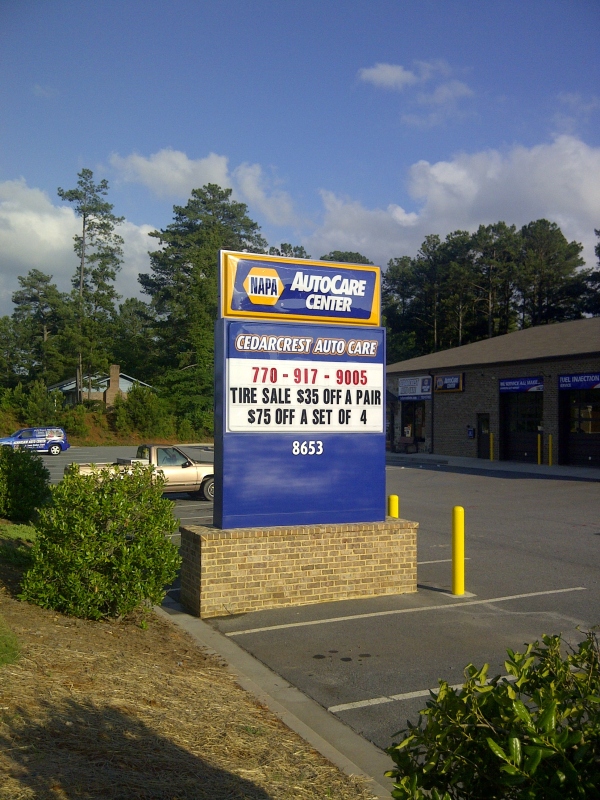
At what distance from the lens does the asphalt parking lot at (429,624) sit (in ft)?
18.6

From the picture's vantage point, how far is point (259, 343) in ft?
27.2

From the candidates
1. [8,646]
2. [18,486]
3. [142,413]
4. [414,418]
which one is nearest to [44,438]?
[142,413]

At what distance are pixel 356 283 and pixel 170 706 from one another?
5770mm

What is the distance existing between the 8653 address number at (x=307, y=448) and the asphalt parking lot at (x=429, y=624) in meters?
1.82

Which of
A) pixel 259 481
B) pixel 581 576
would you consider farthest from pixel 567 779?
pixel 581 576

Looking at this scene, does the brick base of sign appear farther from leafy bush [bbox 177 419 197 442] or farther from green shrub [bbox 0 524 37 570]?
leafy bush [bbox 177 419 197 442]

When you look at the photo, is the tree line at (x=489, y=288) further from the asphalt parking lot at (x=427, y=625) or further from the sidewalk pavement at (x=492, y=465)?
the asphalt parking lot at (x=427, y=625)

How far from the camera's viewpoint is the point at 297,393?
850 centimetres

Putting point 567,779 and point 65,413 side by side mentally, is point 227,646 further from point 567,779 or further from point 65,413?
point 65,413

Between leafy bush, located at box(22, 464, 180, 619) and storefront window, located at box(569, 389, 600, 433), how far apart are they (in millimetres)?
24842

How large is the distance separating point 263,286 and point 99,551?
12.0 feet

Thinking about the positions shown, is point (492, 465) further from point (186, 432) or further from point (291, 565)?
point (186, 432)

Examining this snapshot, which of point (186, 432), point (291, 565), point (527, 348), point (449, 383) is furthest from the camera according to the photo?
point (186, 432)

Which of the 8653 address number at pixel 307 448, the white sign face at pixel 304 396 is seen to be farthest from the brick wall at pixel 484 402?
the 8653 address number at pixel 307 448
